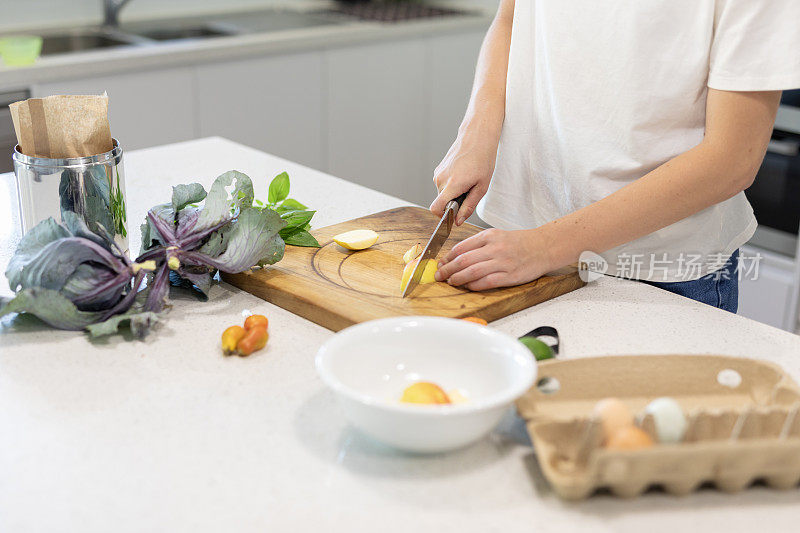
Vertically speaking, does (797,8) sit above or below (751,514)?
above

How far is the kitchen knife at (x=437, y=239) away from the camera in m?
1.11

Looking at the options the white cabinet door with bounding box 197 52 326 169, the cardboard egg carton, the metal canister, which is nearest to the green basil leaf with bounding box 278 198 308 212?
the metal canister

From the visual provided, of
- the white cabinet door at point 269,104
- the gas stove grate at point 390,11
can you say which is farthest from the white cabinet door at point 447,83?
the white cabinet door at point 269,104

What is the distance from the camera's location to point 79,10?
312cm

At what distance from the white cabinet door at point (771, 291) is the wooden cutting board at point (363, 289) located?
1.71 meters

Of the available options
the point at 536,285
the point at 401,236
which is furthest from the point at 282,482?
the point at 401,236

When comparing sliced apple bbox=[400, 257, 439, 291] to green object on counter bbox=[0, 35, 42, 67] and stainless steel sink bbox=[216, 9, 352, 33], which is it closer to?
green object on counter bbox=[0, 35, 42, 67]

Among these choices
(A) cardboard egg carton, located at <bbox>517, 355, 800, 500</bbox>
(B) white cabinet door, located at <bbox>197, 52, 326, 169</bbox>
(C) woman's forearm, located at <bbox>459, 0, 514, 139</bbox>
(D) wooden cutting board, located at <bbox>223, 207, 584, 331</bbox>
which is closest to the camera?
(A) cardboard egg carton, located at <bbox>517, 355, 800, 500</bbox>

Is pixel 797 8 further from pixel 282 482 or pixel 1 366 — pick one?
pixel 1 366

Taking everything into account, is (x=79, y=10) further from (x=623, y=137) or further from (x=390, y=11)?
(x=623, y=137)

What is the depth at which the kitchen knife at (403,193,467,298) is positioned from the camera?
1.11m

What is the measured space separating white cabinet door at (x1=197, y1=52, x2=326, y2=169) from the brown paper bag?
5.63 feet

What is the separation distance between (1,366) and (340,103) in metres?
2.32

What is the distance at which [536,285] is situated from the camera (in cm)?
115
